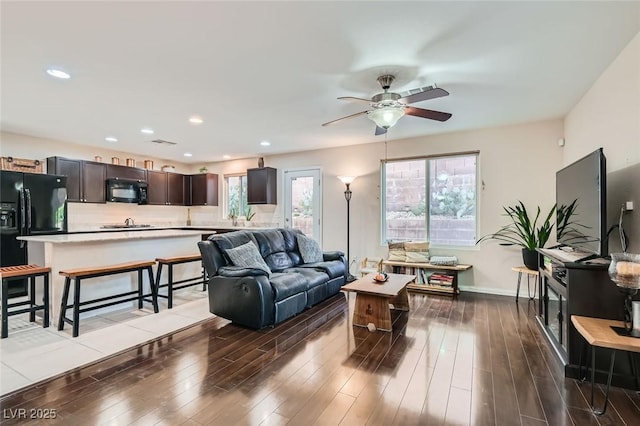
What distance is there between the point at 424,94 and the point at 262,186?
181 inches

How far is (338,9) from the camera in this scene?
79.7 inches

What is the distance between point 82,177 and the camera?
577 centimetres

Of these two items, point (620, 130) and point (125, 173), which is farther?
point (125, 173)

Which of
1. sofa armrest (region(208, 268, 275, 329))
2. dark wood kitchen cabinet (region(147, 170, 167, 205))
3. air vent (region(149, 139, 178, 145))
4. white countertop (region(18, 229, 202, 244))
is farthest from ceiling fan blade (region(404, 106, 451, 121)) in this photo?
dark wood kitchen cabinet (region(147, 170, 167, 205))

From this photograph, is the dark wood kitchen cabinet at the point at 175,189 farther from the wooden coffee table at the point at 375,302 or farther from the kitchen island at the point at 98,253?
the wooden coffee table at the point at 375,302

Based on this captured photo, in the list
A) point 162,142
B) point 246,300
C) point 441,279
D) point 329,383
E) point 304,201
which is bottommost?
point 329,383

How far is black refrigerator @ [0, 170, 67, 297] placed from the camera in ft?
13.7

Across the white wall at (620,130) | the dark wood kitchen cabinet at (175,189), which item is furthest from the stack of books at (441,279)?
the dark wood kitchen cabinet at (175,189)

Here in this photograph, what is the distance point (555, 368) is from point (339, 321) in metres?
2.02

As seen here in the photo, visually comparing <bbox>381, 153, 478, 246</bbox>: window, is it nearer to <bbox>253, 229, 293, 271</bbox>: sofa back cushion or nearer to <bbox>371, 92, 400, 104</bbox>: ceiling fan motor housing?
<bbox>253, 229, 293, 271</bbox>: sofa back cushion

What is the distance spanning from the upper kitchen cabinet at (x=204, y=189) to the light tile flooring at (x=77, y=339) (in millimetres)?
3733

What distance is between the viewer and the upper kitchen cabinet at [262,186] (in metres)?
6.72

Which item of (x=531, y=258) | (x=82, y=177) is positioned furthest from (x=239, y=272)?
(x=82, y=177)

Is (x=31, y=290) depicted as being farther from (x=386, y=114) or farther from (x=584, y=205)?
(x=584, y=205)
